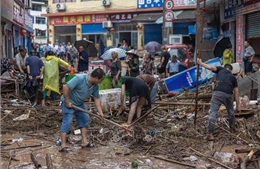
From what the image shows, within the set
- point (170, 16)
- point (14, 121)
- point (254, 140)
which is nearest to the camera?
point (254, 140)

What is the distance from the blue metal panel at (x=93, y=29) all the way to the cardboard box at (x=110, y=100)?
27163 millimetres

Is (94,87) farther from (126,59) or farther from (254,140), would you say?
(126,59)

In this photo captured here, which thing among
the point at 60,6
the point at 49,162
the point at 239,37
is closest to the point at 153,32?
the point at 60,6

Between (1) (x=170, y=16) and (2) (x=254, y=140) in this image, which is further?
(1) (x=170, y=16)

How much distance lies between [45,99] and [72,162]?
17.1ft

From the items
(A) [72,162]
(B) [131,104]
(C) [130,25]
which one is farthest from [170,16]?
(C) [130,25]

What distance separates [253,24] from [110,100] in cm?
985

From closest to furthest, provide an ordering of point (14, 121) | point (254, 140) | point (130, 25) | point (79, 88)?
point (79, 88)
point (254, 140)
point (14, 121)
point (130, 25)

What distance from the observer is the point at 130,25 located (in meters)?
35.3

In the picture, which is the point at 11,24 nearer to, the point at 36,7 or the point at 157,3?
the point at 157,3

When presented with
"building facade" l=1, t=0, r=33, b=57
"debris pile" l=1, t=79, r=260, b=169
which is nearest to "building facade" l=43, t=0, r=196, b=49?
"building facade" l=1, t=0, r=33, b=57

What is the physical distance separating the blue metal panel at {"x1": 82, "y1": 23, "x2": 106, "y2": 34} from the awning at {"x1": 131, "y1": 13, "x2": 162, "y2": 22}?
15.3 feet

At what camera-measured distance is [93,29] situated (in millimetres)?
37250

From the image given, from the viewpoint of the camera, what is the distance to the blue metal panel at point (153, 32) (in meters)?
33.3
